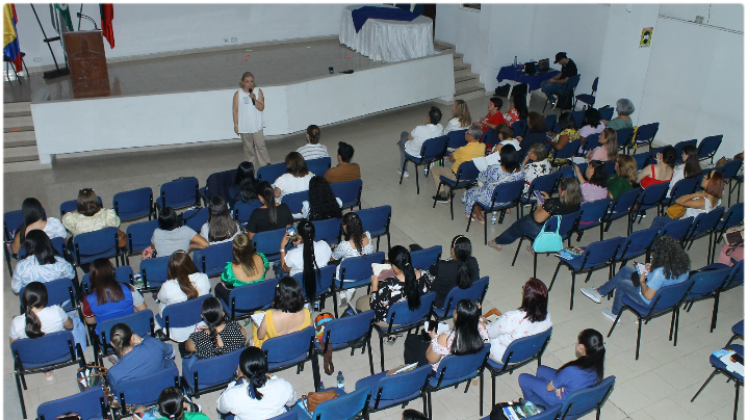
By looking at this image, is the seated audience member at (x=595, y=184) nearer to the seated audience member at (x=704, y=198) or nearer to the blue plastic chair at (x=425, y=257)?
the seated audience member at (x=704, y=198)

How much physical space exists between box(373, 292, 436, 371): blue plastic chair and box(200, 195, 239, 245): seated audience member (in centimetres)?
180

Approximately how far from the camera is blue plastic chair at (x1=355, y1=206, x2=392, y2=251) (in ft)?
21.1

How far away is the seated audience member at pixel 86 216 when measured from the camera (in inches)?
238

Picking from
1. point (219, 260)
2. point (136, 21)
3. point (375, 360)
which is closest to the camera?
point (375, 360)

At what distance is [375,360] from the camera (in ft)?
17.6

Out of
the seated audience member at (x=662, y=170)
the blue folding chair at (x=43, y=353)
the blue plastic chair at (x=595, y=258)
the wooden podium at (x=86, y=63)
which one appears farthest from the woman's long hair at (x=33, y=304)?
the seated audience member at (x=662, y=170)

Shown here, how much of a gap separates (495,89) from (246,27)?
579cm

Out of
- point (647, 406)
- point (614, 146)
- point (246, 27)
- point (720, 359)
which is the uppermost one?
point (246, 27)

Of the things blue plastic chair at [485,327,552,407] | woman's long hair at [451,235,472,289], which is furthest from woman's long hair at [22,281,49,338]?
blue plastic chair at [485,327,552,407]

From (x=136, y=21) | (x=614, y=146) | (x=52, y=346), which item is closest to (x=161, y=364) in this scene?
(x=52, y=346)

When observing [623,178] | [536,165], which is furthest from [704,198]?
[536,165]

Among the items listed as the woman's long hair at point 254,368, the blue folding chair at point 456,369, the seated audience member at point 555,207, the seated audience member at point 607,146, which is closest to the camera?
the woman's long hair at point 254,368

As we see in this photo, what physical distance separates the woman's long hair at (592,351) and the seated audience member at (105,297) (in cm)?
346

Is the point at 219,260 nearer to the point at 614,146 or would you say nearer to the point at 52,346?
the point at 52,346
